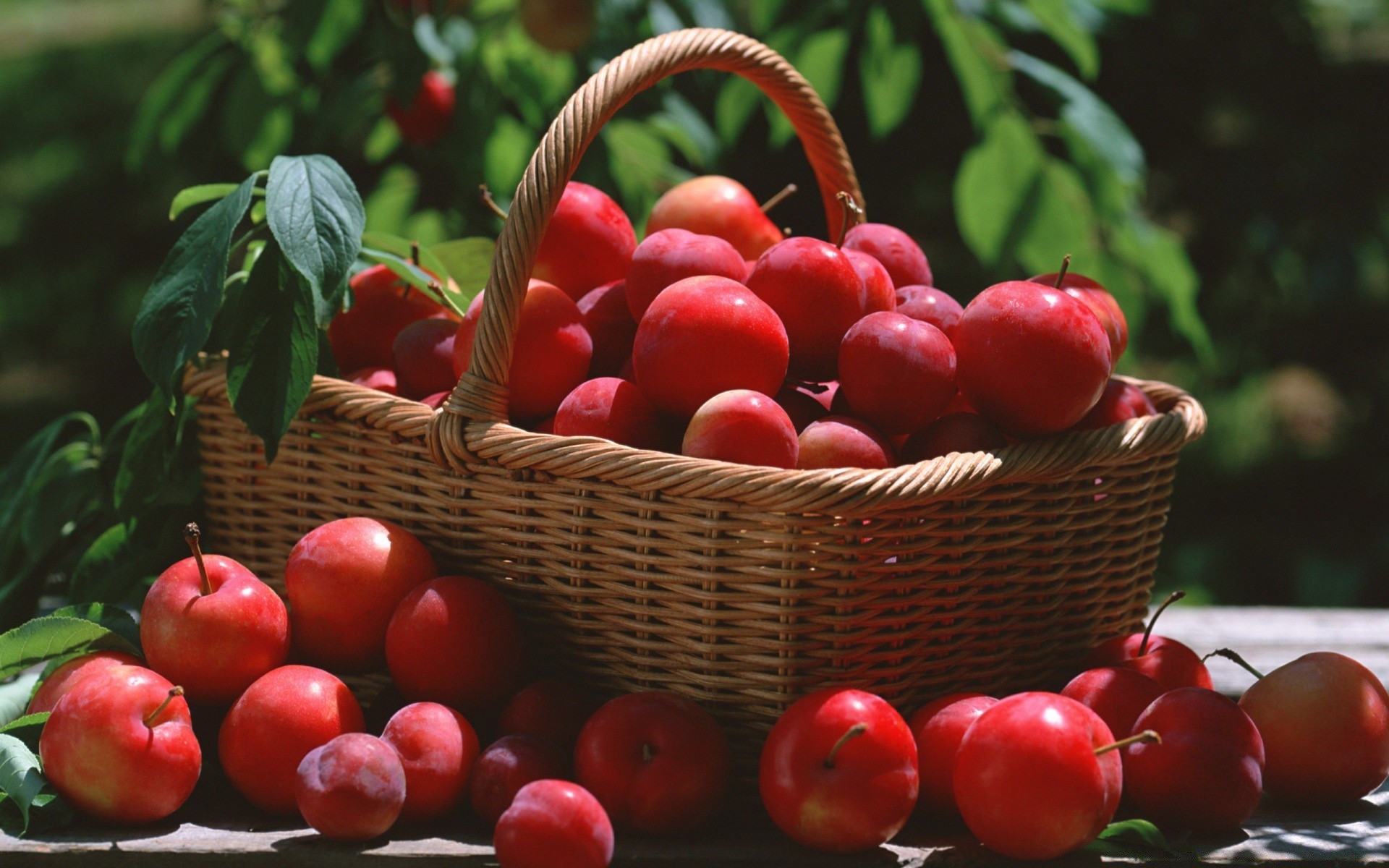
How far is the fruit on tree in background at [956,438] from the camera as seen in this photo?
3.41 ft

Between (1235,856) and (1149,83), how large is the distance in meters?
2.19

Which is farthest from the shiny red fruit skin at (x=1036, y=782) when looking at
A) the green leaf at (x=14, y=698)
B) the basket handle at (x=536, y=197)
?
the green leaf at (x=14, y=698)

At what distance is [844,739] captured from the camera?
0.84 m

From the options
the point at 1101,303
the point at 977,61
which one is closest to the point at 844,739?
the point at 1101,303

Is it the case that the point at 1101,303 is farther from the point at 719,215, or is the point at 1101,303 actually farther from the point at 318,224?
the point at 318,224

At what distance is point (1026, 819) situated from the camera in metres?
0.84

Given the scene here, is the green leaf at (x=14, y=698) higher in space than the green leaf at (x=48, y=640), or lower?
lower

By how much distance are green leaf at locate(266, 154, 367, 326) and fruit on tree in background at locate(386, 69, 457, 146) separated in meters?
0.82

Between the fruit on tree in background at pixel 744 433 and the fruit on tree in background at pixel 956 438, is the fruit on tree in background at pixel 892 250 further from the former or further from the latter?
the fruit on tree in background at pixel 744 433

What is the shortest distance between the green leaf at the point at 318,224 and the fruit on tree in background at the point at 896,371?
493 millimetres

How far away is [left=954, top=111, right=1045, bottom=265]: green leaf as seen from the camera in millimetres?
1822

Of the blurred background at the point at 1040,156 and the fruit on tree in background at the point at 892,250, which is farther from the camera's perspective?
the blurred background at the point at 1040,156

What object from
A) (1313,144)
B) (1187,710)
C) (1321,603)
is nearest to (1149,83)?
(1313,144)

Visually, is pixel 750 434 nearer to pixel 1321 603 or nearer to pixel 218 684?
pixel 218 684
